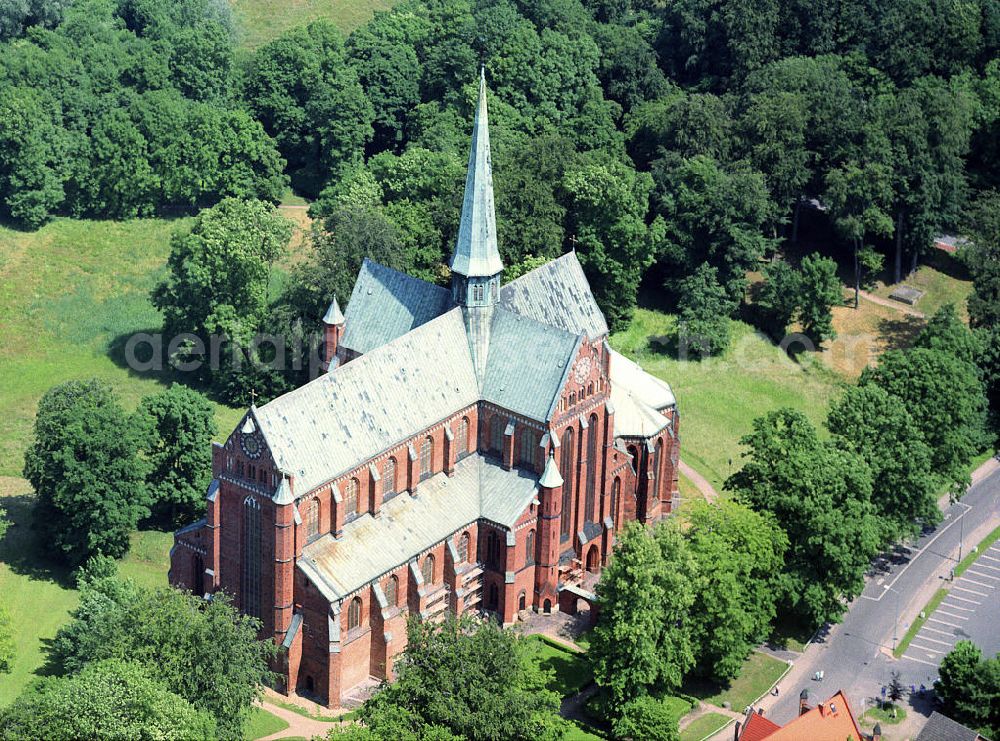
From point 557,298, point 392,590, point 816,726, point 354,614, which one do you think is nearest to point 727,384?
point 557,298

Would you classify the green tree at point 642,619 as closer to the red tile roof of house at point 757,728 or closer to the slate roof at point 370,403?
the red tile roof of house at point 757,728

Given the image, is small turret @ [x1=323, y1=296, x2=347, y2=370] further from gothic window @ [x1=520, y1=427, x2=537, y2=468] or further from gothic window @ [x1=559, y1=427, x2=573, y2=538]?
gothic window @ [x1=559, y1=427, x2=573, y2=538]

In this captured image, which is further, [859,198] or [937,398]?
[859,198]

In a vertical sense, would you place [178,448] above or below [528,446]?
below

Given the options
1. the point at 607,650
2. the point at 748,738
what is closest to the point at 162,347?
the point at 607,650

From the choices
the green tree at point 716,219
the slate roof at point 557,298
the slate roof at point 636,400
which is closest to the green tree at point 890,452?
the slate roof at point 636,400

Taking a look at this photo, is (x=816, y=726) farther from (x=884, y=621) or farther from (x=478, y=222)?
(x=478, y=222)
